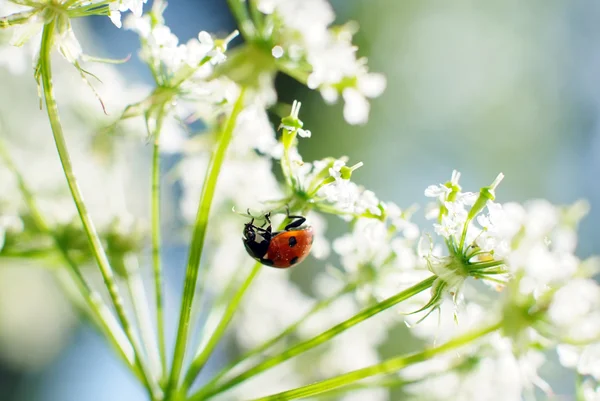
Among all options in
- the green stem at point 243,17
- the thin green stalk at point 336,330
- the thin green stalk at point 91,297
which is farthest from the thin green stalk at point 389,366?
the green stem at point 243,17

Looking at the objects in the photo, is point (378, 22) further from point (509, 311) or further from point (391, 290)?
point (509, 311)

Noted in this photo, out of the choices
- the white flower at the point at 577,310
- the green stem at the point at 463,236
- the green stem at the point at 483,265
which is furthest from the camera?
the green stem at the point at 463,236

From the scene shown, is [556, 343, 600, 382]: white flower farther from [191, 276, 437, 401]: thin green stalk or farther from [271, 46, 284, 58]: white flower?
[271, 46, 284, 58]: white flower

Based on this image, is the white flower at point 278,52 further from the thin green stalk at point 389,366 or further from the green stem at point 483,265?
the thin green stalk at point 389,366

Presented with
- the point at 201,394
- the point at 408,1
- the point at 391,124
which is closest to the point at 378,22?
the point at 408,1

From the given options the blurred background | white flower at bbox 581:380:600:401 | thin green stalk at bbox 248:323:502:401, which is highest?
the blurred background

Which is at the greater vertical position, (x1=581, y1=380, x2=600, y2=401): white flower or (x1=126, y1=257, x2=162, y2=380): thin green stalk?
(x1=126, y1=257, x2=162, y2=380): thin green stalk

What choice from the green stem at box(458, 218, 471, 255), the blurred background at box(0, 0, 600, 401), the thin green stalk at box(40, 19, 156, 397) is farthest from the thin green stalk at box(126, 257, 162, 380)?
the blurred background at box(0, 0, 600, 401)
